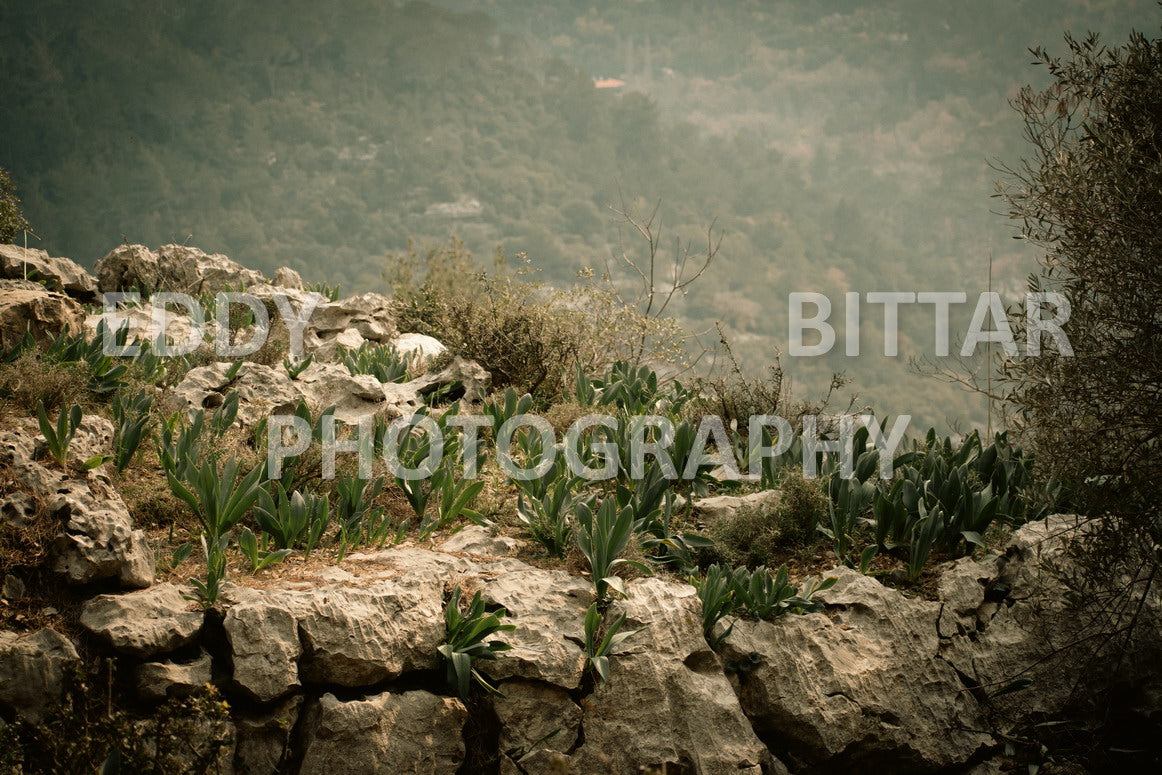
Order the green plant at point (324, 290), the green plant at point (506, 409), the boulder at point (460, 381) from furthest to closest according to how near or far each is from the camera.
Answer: the green plant at point (324, 290) < the boulder at point (460, 381) < the green plant at point (506, 409)

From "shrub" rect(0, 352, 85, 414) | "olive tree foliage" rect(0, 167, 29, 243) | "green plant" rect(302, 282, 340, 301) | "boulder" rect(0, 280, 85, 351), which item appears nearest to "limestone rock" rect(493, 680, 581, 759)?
"shrub" rect(0, 352, 85, 414)

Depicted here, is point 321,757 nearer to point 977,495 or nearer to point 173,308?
point 977,495

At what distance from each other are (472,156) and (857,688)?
6804cm

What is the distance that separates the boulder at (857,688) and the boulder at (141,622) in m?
2.83

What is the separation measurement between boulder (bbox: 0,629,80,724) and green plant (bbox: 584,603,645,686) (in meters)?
2.32

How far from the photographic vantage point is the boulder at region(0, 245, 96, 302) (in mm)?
7723

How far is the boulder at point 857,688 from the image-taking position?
443cm

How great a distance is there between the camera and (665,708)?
4.19 metres

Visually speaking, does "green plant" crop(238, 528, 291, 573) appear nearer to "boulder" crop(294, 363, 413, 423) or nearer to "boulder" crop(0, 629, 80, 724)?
"boulder" crop(0, 629, 80, 724)

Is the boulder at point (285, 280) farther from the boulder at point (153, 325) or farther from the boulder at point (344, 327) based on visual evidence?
the boulder at point (153, 325)

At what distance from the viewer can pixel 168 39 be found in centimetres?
6862

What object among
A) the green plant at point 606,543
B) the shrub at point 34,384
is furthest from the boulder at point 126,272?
the green plant at point 606,543

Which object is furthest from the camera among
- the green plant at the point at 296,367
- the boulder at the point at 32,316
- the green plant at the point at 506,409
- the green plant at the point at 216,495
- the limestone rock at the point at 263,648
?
the green plant at the point at 296,367

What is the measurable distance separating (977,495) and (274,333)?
263 inches
